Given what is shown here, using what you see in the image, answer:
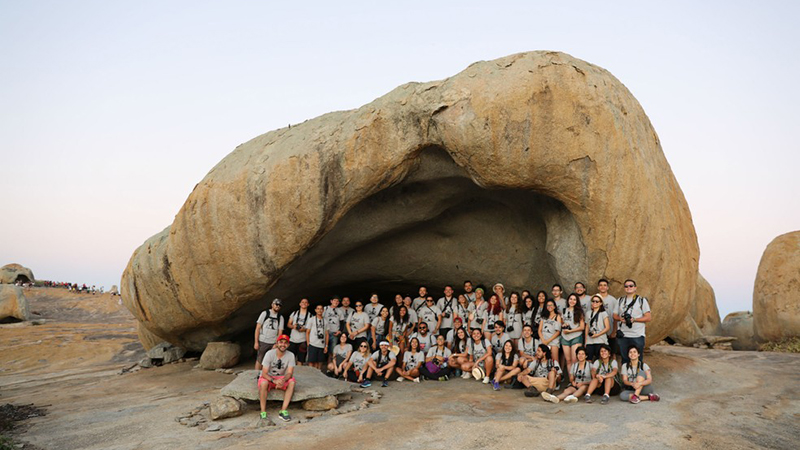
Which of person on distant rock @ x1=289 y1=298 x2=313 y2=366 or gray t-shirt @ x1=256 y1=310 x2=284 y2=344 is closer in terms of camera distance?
gray t-shirt @ x1=256 y1=310 x2=284 y2=344

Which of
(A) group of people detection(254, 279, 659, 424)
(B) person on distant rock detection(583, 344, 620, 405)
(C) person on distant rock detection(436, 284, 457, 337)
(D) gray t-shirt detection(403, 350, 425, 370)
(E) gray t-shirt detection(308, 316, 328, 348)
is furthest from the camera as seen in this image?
(C) person on distant rock detection(436, 284, 457, 337)

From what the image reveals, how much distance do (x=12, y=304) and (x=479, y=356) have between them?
21344 millimetres

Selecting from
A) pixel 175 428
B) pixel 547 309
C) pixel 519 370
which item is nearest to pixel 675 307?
pixel 547 309

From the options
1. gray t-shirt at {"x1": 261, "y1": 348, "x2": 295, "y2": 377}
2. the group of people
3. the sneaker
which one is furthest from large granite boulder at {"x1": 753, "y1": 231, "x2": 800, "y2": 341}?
gray t-shirt at {"x1": 261, "y1": 348, "x2": 295, "y2": 377}

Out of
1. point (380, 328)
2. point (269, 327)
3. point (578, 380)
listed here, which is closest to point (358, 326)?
point (380, 328)

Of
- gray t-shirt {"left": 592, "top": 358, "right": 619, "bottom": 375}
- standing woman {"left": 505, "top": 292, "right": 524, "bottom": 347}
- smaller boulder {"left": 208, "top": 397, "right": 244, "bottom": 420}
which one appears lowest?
smaller boulder {"left": 208, "top": 397, "right": 244, "bottom": 420}

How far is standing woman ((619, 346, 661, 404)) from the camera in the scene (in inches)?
274

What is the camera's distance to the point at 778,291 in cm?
1359

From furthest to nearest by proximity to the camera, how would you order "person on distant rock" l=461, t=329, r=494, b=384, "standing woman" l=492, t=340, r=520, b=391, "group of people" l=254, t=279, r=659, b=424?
1. "person on distant rock" l=461, t=329, r=494, b=384
2. "standing woman" l=492, t=340, r=520, b=391
3. "group of people" l=254, t=279, r=659, b=424

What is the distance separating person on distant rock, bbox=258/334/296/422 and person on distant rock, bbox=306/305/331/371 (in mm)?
1925

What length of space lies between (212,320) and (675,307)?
873cm

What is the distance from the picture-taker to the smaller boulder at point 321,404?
7121mm

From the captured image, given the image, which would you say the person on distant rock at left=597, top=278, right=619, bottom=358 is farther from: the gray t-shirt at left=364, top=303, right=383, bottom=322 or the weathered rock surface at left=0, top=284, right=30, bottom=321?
the weathered rock surface at left=0, top=284, right=30, bottom=321

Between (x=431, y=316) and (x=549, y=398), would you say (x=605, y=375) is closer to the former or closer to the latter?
(x=549, y=398)
